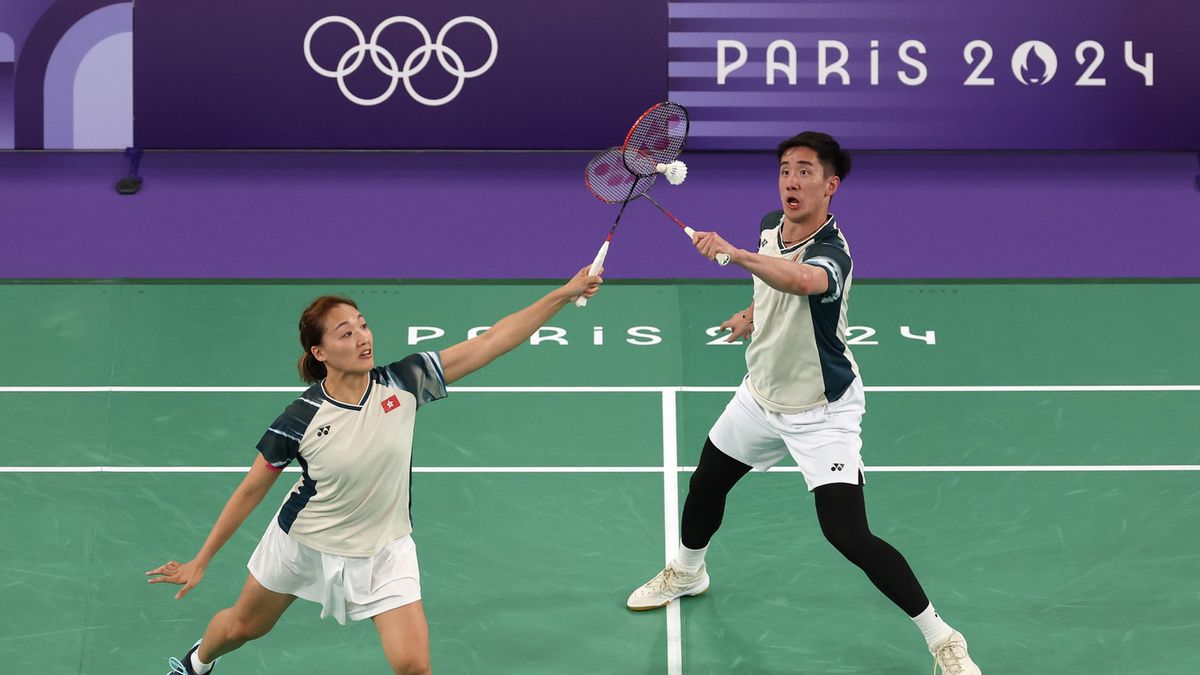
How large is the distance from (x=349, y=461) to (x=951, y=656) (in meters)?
2.14

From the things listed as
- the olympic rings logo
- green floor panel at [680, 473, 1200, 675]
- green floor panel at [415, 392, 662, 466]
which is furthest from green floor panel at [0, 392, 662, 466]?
the olympic rings logo

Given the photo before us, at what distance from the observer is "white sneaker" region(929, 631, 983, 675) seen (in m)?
5.17

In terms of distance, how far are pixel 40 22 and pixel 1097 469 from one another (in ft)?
22.4

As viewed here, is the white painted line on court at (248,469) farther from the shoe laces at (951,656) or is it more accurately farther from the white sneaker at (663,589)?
the shoe laces at (951,656)

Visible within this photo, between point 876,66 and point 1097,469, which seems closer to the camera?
point 1097,469

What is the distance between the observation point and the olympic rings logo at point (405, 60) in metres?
9.55

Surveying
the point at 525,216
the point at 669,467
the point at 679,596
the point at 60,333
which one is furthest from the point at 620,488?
the point at 60,333

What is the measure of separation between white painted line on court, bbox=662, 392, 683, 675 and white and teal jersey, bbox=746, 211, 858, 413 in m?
0.97

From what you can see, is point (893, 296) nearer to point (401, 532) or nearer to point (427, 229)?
point (427, 229)

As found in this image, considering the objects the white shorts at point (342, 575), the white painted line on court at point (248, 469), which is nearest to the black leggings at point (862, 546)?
the white shorts at point (342, 575)

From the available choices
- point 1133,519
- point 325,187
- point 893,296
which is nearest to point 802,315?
point 1133,519

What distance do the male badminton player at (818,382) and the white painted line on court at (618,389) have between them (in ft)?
7.13

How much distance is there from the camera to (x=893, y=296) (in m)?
8.56

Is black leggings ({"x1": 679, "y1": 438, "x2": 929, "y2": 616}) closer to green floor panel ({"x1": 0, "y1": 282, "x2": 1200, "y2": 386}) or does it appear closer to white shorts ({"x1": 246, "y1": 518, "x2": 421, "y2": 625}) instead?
white shorts ({"x1": 246, "y1": 518, "x2": 421, "y2": 625})
